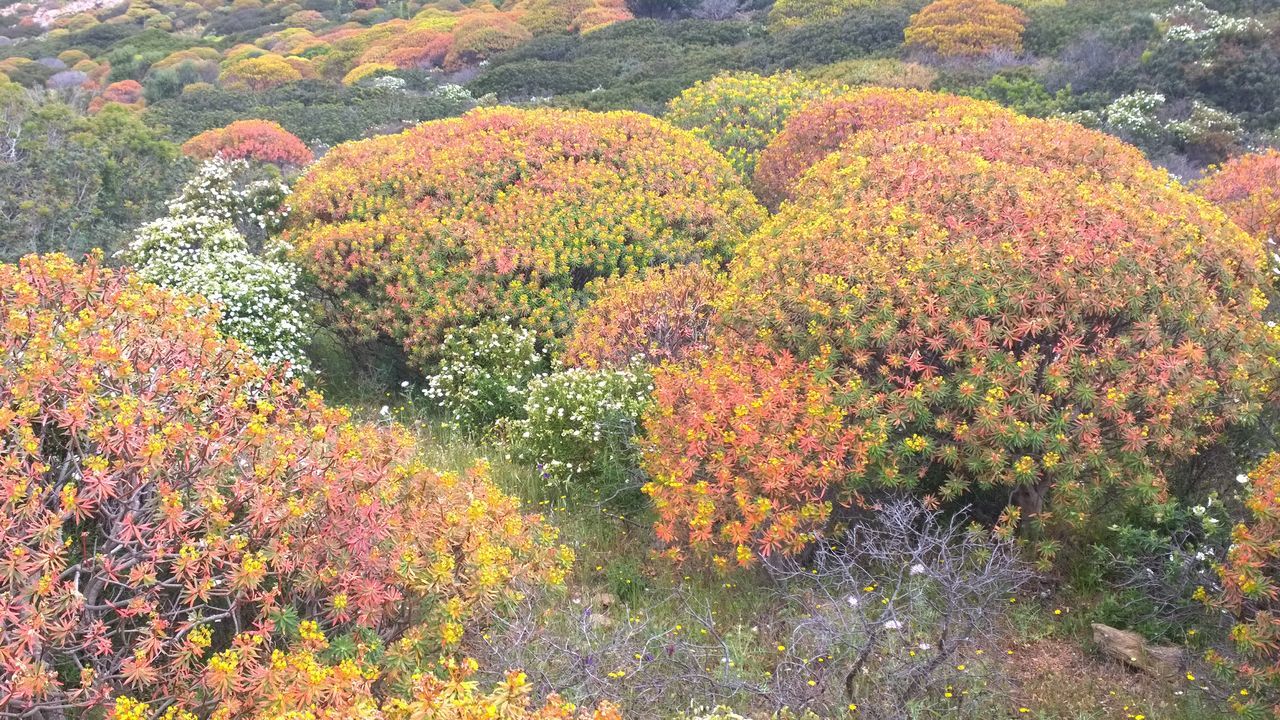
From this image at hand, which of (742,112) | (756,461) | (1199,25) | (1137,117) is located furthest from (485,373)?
(1199,25)

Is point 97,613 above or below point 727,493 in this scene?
above

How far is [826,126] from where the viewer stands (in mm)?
9031

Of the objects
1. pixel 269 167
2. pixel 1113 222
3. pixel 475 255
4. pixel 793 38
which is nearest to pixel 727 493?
pixel 1113 222

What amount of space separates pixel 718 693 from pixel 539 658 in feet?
2.34

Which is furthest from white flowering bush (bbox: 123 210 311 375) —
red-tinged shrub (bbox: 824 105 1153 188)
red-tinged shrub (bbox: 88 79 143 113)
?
red-tinged shrub (bbox: 88 79 143 113)

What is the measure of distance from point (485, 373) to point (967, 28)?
1719 cm

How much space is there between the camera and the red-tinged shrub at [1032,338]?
13.6ft

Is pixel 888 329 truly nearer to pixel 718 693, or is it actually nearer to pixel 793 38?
pixel 718 693

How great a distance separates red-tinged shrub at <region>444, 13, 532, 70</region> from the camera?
31031 mm

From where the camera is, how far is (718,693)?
3613 millimetres

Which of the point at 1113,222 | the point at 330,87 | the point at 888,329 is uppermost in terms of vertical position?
the point at 1113,222

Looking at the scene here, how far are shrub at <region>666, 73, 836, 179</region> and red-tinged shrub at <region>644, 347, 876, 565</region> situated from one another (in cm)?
612

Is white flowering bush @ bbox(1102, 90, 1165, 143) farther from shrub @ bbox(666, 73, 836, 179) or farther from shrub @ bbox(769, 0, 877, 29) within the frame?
shrub @ bbox(769, 0, 877, 29)

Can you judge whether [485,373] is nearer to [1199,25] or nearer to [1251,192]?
[1251,192]
